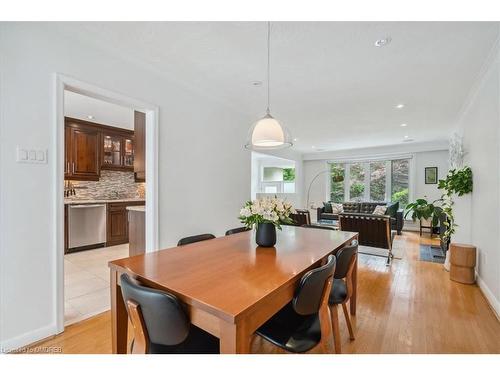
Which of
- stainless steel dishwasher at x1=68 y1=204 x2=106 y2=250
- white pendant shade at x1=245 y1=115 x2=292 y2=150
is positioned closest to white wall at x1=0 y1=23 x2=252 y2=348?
white pendant shade at x1=245 y1=115 x2=292 y2=150

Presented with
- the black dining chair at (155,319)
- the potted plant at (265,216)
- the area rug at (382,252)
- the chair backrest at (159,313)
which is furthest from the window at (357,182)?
the chair backrest at (159,313)

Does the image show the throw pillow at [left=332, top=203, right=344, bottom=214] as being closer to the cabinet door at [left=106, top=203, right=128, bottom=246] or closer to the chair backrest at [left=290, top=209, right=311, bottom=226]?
the chair backrest at [left=290, top=209, right=311, bottom=226]

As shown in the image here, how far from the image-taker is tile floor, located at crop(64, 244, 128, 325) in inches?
90.8

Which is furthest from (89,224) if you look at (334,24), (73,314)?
(334,24)

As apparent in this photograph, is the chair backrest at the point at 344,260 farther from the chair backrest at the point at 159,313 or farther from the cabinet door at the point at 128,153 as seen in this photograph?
the cabinet door at the point at 128,153

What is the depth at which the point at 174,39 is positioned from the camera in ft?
6.81

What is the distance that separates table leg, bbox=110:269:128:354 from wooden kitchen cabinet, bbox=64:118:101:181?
154 inches

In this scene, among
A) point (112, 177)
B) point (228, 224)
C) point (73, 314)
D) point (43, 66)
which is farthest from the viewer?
point (112, 177)

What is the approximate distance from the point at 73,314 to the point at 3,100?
1841mm

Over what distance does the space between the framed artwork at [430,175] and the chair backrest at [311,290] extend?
6.99 metres

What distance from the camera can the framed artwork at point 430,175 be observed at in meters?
6.60

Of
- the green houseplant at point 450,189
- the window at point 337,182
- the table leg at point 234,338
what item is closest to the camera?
the table leg at point 234,338

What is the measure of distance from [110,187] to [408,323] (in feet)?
17.8
